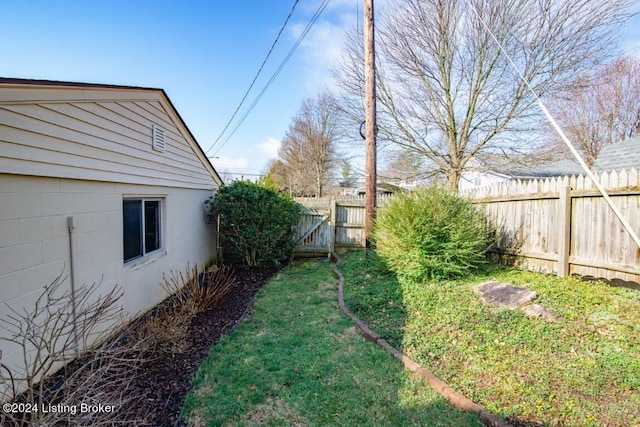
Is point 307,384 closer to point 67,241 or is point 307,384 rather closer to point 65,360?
point 65,360

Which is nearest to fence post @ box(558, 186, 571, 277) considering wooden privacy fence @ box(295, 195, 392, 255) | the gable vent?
wooden privacy fence @ box(295, 195, 392, 255)

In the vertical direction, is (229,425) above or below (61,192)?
below

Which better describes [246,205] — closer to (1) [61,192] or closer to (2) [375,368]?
(1) [61,192]

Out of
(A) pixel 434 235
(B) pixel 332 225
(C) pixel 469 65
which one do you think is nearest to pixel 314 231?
(B) pixel 332 225

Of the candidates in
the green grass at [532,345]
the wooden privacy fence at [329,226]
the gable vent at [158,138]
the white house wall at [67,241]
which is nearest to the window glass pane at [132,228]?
the white house wall at [67,241]

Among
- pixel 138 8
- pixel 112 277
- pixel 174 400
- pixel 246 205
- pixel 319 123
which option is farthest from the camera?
pixel 319 123

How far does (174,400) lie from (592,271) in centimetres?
587

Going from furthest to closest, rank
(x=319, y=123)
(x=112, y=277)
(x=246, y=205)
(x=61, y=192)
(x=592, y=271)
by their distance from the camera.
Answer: (x=319, y=123) < (x=246, y=205) < (x=592, y=271) < (x=112, y=277) < (x=61, y=192)

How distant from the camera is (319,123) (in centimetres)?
2691

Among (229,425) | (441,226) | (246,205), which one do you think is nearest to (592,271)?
(441,226)

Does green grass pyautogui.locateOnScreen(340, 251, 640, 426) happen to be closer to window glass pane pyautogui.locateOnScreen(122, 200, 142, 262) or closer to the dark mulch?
the dark mulch

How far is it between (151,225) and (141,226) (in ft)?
1.26

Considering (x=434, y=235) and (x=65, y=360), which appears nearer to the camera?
(x=65, y=360)

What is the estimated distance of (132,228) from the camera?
175 inches
